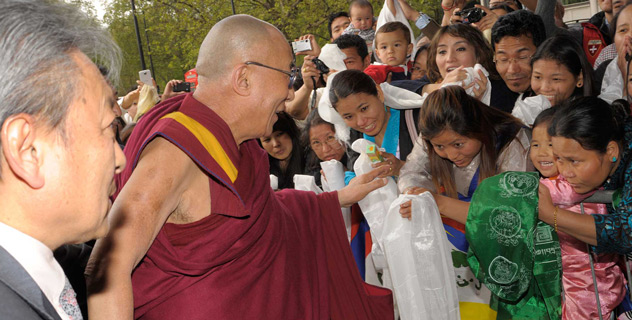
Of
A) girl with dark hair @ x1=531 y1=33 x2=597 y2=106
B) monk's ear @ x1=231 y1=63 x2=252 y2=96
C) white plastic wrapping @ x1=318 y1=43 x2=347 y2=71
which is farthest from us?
white plastic wrapping @ x1=318 y1=43 x2=347 y2=71

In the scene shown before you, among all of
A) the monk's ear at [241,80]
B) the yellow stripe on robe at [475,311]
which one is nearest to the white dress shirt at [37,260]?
the monk's ear at [241,80]

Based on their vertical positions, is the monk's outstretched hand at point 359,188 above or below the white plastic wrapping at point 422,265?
above

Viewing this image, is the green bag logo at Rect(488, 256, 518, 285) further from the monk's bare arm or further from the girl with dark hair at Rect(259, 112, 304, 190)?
the girl with dark hair at Rect(259, 112, 304, 190)

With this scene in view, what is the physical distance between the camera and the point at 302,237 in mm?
2342

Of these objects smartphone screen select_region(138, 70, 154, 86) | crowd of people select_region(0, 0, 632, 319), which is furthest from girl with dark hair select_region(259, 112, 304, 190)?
smartphone screen select_region(138, 70, 154, 86)

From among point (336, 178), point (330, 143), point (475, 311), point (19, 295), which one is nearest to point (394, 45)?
point (330, 143)

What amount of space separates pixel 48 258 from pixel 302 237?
1505 mm

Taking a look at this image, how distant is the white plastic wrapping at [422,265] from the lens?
2.54m

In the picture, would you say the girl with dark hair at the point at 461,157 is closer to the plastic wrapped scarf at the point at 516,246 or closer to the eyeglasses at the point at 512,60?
the plastic wrapped scarf at the point at 516,246

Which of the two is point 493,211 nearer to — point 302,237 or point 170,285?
point 302,237

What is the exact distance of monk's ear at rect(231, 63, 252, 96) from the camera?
198cm

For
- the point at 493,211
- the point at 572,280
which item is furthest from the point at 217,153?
the point at 572,280

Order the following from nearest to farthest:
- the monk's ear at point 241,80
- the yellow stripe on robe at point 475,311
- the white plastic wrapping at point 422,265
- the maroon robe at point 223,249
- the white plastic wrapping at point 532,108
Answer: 1. the maroon robe at point 223,249
2. the monk's ear at point 241,80
3. the white plastic wrapping at point 422,265
4. the yellow stripe on robe at point 475,311
5. the white plastic wrapping at point 532,108

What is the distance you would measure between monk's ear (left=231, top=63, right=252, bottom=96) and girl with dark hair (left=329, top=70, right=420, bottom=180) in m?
1.48
